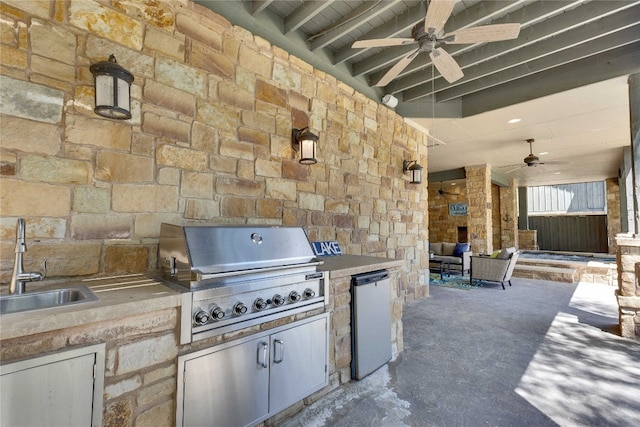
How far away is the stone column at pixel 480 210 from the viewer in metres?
7.66

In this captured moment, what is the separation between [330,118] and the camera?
3.30m

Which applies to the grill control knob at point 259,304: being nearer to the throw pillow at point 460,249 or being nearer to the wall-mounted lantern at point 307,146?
the wall-mounted lantern at point 307,146

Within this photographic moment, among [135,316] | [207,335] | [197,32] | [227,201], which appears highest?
[197,32]

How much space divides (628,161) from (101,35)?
8619 millimetres

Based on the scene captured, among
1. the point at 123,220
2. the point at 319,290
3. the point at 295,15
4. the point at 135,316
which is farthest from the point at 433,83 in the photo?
the point at 135,316

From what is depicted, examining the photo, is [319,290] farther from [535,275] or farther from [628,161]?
[628,161]

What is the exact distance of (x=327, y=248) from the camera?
121 inches

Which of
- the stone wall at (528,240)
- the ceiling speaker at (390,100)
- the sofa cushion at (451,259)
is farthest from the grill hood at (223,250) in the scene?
the stone wall at (528,240)

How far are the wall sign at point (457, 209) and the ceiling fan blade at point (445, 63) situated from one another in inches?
336

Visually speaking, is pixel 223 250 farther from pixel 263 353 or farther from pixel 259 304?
pixel 263 353

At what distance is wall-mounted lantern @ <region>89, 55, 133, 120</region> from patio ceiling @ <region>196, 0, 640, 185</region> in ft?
3.59

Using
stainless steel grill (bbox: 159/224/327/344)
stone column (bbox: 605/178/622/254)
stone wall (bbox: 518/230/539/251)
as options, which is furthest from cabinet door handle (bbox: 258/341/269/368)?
stone wall (bbox: 518/230/539/251)

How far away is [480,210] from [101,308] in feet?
27.6

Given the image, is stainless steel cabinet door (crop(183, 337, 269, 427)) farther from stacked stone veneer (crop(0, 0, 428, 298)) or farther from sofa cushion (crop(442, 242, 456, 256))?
sofa cushion (crop(442, 242, 456, 256))
